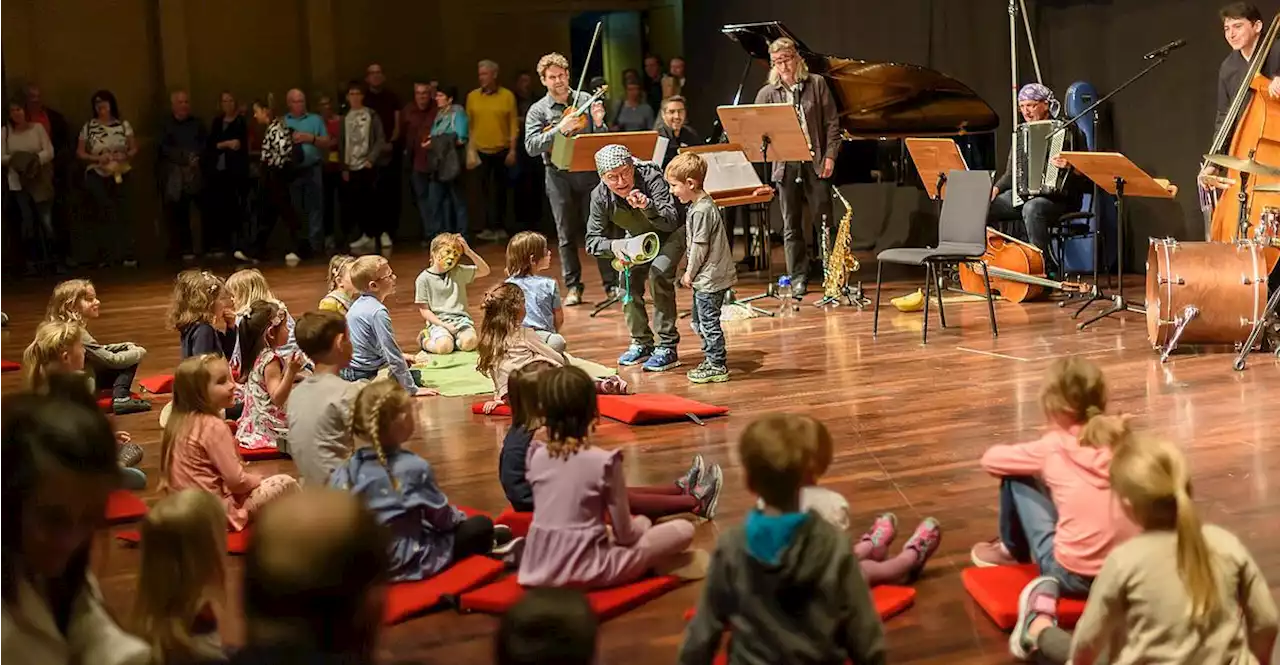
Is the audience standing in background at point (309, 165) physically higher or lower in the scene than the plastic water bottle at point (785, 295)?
higher

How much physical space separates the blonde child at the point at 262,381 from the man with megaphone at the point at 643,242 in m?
1.98

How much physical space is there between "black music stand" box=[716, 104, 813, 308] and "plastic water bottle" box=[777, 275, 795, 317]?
0.06m

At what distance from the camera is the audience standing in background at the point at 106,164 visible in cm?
1334

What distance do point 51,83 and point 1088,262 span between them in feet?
31.9

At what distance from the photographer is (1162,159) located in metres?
9.84

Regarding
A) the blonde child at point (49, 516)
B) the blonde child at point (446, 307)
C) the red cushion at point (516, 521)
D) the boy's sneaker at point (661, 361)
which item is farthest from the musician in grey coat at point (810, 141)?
the blonde child at point (49, 516)

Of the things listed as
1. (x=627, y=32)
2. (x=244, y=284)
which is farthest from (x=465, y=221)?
(x=244, y=284)

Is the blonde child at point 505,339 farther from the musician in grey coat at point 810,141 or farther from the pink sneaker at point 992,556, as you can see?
the musician in grey coat at point 810,141

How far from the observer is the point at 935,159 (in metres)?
10.0

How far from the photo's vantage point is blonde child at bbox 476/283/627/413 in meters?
6.19

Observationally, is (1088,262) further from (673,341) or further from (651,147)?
(673,341)

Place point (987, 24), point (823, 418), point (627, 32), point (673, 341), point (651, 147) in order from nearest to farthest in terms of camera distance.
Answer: point (823, 418) < point (673, 341) < point (651, 147) < point (987, 24) < point (627, 32)

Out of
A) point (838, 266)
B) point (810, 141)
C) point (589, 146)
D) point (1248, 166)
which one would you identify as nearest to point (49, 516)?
point (1248, 166)

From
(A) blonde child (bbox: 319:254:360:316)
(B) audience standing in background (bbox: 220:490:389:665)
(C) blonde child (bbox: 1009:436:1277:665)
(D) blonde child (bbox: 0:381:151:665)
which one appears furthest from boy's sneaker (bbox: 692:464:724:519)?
(B) audience standing in background (bbox: 220:490:389:665)
